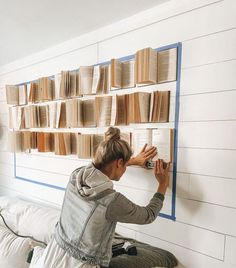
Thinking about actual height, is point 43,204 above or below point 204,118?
below

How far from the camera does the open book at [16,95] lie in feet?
8.01

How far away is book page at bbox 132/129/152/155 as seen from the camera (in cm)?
146

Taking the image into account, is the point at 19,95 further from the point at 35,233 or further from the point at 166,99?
the point at 166,99

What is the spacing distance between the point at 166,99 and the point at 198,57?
0.27m

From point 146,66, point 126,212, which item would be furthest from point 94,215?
point 146,66

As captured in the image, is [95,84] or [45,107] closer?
[95,84]

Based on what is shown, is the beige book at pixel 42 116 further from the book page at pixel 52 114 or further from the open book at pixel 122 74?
the open book at pixel 122 74

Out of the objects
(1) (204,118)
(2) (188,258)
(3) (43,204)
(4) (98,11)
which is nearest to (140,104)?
(1) (204,118)

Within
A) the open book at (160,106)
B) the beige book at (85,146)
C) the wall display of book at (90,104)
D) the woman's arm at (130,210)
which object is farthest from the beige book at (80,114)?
the woman's arm at (130,210)

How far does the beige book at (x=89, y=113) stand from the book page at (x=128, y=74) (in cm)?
32

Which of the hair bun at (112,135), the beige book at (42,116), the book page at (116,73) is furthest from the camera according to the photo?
the beige book at (42,116)

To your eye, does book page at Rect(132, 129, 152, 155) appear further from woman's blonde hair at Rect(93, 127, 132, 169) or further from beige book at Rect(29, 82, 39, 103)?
beige book at Rect(29, 82, 39, 103)

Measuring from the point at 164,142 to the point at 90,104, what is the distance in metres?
0.69

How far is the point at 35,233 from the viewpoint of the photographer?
183cm
